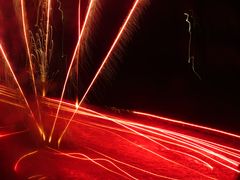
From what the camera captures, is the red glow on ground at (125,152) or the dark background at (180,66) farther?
the dark background at (180,66)

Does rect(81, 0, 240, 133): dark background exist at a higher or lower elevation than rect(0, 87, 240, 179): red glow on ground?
higher

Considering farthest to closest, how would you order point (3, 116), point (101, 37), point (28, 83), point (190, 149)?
point (101, 37) < point (28, 83) < point (3, 116) < point (190, 149)

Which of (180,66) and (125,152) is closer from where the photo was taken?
(125,152)

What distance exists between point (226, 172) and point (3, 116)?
4488mm

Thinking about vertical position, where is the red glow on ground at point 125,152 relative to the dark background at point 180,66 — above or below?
below

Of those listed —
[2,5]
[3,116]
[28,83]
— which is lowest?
[3,116]

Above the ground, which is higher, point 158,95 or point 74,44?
point 74,44

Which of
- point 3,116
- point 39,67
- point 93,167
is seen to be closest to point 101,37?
point 39,67

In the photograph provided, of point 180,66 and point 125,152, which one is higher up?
point 180,66

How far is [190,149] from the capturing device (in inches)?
275

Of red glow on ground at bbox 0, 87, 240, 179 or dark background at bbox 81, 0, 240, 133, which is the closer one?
red glow on ground at bbox 0, 87, 240, 179

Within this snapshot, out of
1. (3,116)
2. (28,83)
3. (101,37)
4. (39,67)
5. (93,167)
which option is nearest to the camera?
(93,167)

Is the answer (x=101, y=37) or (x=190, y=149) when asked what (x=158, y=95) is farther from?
(x=190, y=149)

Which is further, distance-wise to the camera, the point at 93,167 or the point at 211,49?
the point at 211,49
